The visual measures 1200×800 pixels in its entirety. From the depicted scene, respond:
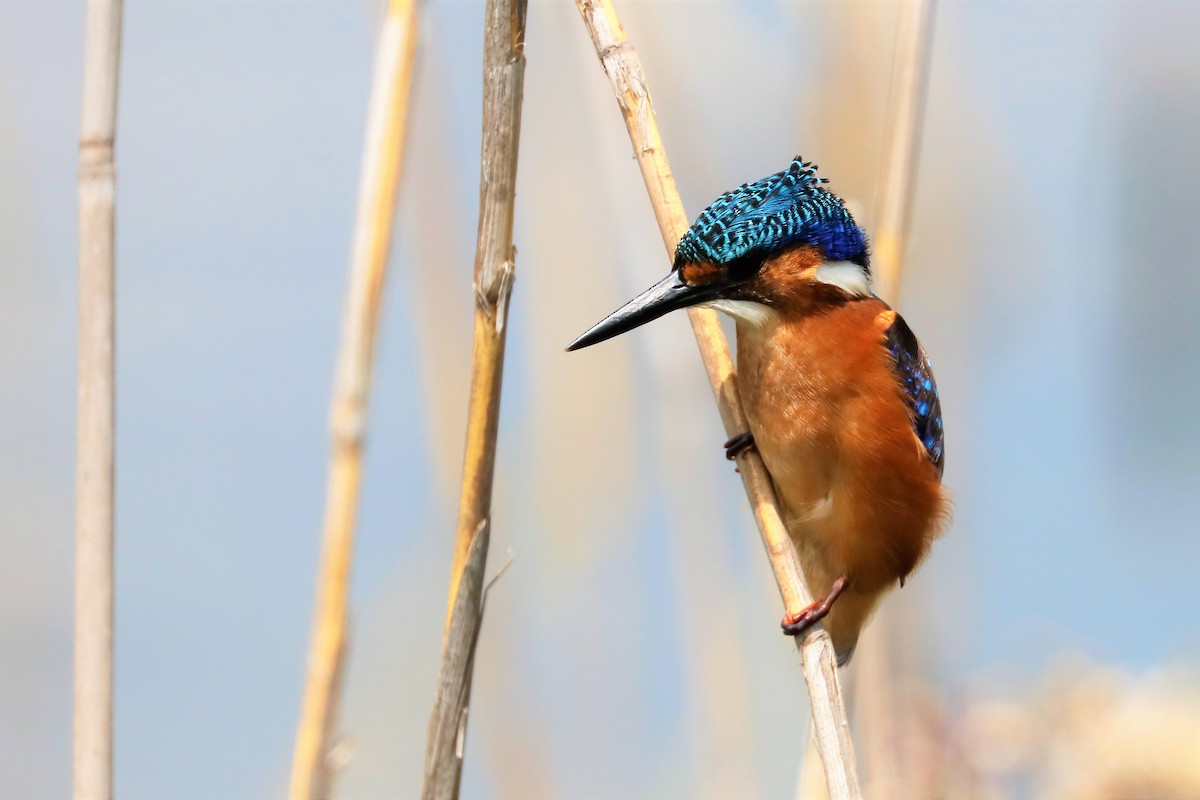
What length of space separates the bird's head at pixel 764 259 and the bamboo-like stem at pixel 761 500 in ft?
0.17

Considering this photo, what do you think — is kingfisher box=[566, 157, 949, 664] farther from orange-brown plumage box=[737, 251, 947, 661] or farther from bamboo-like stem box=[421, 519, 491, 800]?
bamboo-like stem box=[421, 519, 491, 800]

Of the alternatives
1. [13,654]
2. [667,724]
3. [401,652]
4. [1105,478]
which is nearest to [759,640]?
[667,724]

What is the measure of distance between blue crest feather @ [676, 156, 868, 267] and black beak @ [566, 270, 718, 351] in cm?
4

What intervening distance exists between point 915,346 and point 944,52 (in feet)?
2.48

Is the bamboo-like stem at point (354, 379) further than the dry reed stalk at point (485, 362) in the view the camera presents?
Yes

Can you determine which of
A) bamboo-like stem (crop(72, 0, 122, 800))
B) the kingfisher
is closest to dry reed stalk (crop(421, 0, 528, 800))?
A: bamboo-like stem (crop(72, 0, 122, 800))

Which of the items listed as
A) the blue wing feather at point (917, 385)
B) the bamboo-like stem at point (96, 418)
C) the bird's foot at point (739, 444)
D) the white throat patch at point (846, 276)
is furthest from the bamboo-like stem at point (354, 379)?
the blue wing feather at point (917, 385)

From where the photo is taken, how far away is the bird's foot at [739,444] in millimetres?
1715

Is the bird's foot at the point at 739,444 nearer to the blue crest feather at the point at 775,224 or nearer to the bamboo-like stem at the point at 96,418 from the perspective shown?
the blue crest feather at the point at 775,224

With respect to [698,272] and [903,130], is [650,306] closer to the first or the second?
[698,272]

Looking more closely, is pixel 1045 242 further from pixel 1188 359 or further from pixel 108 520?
pixel 108 520

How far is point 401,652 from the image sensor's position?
2.13m

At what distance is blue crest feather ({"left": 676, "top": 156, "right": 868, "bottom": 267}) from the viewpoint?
61.5 inches

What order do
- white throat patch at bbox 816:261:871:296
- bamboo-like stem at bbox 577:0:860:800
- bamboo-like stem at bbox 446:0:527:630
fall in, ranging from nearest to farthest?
bamboo-like stem at bbox 446:0:527:630
bamboo-like stem at bbox 577:0:860:800
white throat patch at bbox 816:261:871:296
